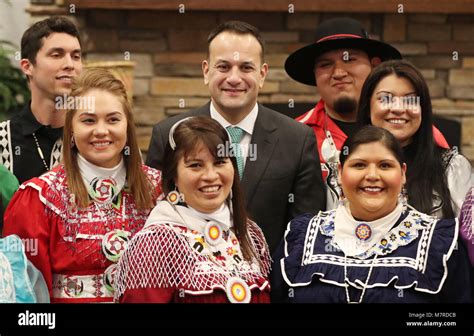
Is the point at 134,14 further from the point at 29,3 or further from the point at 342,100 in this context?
the point at 342,100

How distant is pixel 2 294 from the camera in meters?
2.60

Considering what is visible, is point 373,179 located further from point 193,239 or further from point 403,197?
point 193,239

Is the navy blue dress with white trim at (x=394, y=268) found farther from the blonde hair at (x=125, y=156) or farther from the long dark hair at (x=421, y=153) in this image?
the blonde hair at (x=125, y=156)

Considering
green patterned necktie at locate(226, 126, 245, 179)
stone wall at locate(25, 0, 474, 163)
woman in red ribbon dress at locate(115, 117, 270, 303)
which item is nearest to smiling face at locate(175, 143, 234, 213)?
woman in red ribbon dress at locate(115, 117, 270, 303)

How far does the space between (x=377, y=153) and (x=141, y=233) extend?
0.58 meters

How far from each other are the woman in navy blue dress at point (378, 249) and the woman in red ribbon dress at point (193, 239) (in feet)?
0.48

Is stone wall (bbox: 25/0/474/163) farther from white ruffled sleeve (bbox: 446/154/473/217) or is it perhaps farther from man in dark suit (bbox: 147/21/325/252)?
white ruffled sleeve (bbox: 446/154/473/217)

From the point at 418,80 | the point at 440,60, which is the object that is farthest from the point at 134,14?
the point at 418,80

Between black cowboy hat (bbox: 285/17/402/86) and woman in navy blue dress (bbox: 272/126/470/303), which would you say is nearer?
woman in navy blue dress (bbox: 272/126/470/303)

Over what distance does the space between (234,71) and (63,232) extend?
2.04ft

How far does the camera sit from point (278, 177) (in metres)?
2.81

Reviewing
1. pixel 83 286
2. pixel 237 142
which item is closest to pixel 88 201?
pixel 83 286

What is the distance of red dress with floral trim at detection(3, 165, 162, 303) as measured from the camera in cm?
256

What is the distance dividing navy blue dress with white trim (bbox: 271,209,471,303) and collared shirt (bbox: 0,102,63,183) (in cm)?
76
